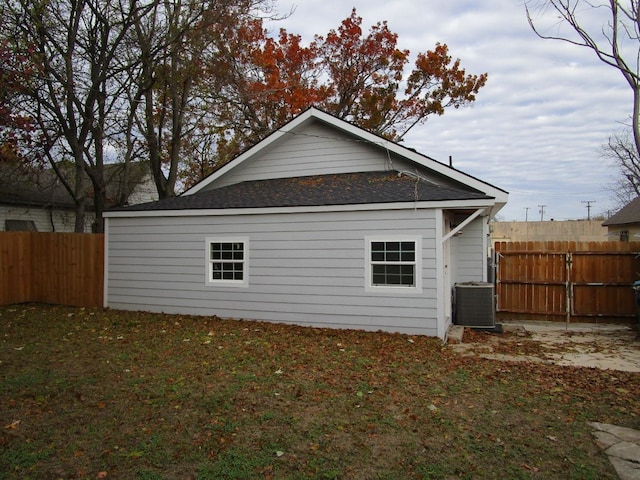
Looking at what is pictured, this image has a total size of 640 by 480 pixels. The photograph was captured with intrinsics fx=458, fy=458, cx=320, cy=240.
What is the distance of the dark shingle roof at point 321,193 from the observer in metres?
8.85

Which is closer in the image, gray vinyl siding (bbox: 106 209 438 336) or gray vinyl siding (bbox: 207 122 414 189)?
gray vinyl siding (bbox: 106 209 438 336)

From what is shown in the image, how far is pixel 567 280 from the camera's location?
1111 centimetres

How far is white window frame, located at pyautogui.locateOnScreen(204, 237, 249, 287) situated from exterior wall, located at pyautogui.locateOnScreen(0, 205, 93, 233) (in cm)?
1206

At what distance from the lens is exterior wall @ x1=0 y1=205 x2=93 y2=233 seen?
18.0m

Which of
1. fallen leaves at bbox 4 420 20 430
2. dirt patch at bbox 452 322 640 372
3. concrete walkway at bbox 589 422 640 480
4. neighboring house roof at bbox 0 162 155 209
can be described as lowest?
concrete walkway at bbox 589 422 640 480

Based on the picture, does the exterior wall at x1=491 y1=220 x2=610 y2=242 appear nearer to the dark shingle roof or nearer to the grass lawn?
the dark shingle roof

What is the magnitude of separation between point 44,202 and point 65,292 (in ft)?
28.8

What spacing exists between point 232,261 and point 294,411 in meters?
5.84

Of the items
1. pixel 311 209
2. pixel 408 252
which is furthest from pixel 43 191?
pixel 408 252

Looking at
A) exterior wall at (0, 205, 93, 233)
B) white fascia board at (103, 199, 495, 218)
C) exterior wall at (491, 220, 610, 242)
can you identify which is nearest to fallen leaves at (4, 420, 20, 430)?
white fascia board at (103, 199, 495, 218)

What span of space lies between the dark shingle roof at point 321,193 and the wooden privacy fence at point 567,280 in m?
2.67

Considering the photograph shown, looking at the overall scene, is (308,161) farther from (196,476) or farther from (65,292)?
(196,476)

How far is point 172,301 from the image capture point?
423 inches

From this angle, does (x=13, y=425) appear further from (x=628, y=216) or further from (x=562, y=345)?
(x=628, y=216)
